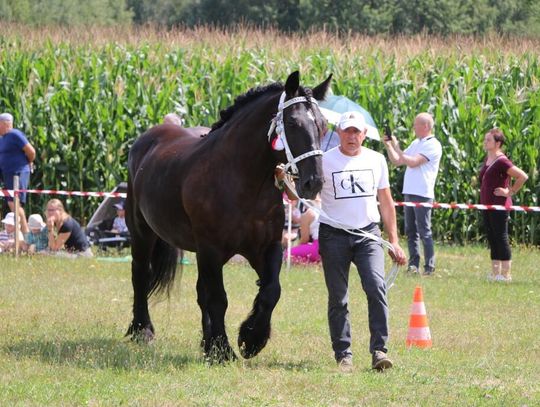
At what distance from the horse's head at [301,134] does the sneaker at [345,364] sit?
54.7 inches

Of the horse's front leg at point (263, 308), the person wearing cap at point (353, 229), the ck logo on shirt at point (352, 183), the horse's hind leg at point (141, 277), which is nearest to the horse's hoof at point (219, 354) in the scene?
the horse's front leg at point (263, 308)

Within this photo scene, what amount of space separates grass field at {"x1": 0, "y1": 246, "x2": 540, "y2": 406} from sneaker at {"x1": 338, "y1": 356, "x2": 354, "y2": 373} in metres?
0.09

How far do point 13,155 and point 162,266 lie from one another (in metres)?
7.70

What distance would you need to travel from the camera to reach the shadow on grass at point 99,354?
28.1 ft

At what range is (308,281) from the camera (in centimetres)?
1440

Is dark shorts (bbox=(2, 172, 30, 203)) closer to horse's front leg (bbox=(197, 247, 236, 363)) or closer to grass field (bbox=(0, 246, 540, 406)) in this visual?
grass field (bbox=(0, 246, 540, 406))

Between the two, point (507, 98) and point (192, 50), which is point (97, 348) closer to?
point (507, 98)

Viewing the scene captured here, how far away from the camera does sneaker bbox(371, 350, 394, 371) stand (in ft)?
27.5

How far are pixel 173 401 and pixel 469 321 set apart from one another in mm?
5099

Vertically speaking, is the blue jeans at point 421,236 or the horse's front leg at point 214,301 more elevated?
the horse's front leg at point 214,301

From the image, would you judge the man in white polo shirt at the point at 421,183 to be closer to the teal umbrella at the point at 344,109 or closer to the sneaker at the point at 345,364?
the teal umbrella at the point at 344,109

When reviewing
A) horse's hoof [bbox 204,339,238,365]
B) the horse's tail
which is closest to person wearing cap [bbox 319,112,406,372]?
horse's hoof [bbox 204,339,238,365]

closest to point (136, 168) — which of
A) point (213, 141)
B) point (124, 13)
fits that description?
point (213, 141)

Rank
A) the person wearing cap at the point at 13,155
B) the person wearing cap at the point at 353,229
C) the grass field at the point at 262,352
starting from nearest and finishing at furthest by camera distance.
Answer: the grass field at the point at 262,352, the person wearing cap at the point at 353,229, the person wearing cap at the point at 13,155
